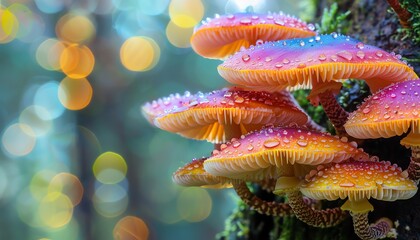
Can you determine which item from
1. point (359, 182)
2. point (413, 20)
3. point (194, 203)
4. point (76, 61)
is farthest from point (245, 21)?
point (194, 203)

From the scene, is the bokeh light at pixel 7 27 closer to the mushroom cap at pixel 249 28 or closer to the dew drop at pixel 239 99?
the mushroom cap at pixel 249 28

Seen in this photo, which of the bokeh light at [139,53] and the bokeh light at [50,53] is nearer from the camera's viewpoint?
the bokeh light at [50,53]

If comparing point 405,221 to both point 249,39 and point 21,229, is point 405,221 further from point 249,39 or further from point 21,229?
point 21,229

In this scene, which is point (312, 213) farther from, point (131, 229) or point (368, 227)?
point (131, 229)

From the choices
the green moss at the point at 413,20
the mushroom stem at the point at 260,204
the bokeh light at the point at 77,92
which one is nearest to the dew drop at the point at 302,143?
the mushroom stem at the point at 260,204

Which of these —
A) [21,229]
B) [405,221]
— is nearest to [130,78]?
[21,229]
